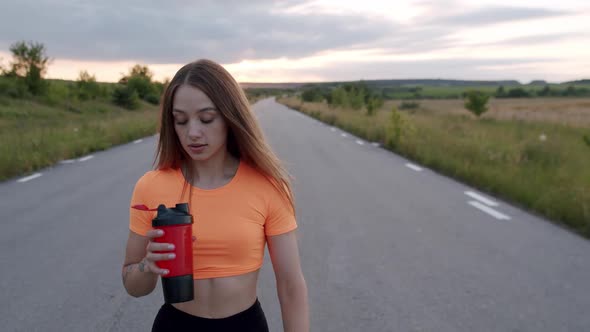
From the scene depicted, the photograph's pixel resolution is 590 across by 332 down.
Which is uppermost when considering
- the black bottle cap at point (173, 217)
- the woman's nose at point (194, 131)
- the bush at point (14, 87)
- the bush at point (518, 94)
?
the woman's nose at point (194, 131)

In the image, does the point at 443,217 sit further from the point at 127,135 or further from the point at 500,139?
the point at 127,135

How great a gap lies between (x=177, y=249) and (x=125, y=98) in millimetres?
54730

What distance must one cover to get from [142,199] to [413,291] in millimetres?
3089

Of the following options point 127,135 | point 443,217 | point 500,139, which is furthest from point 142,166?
point 500,139

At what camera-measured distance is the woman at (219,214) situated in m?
1.72

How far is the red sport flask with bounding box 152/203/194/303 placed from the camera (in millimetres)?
1463

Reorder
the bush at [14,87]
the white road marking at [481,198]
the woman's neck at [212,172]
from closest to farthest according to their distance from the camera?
the woman's neck at [212,172], the white road marking at [481,198], the bush at [14,87]

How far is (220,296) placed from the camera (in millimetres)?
1758

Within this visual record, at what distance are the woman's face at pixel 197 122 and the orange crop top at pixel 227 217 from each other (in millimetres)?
119

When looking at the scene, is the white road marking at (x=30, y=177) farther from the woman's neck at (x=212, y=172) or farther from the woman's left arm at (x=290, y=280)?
the woman's left arm at (x=290, y=280)

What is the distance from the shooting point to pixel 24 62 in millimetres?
43688

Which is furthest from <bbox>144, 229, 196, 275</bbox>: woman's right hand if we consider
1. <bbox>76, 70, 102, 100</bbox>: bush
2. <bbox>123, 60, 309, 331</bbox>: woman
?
<bbox>76, 70, 102, 100</bbox>: bush

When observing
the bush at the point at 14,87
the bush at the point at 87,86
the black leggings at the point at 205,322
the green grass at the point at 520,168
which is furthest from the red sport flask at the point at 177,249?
the bush at the point at 87,86

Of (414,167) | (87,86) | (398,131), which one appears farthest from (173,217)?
(87,86)
